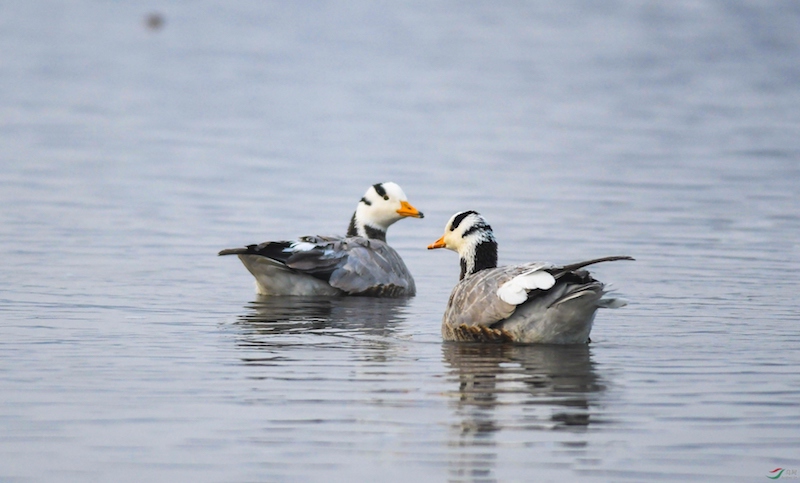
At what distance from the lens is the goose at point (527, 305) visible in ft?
37.3

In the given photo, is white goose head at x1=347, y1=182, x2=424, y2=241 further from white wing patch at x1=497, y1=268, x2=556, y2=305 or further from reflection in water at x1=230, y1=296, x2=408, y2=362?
white wing patch at x1=497, y1=268, x2=556, y2=305

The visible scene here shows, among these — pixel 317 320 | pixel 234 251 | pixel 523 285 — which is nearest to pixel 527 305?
pixel 523 285

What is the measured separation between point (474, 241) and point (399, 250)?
555 centimetres

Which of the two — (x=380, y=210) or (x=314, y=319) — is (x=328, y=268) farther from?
(x=380, y=210)

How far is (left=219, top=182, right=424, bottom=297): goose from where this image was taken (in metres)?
15.1

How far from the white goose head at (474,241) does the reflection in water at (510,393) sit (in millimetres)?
1575

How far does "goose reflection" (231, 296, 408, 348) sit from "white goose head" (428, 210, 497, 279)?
3.11 ft

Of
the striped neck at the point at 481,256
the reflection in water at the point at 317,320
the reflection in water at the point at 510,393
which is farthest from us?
the striped neck at the point at 481,256

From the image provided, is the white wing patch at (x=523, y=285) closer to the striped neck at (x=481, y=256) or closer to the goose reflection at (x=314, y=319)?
the goose reflection at (x=314, y=319)

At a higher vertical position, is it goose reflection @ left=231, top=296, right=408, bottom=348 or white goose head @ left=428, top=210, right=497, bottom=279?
white goose head @ left=428, top=210, right=497, bottom=279

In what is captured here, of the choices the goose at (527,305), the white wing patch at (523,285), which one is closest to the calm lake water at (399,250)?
the goose at (527,305)

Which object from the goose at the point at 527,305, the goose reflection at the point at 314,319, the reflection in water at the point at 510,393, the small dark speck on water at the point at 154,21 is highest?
the small dark speck on water at the point at 154,21

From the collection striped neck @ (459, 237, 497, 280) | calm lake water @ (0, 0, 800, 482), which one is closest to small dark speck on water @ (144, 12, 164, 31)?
calm lake water @ (0, 0, 800, 482)

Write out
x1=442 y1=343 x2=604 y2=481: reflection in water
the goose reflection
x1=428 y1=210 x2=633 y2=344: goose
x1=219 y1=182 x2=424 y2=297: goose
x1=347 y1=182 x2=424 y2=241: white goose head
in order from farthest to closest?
x1=347 y1=182 x2=424 y2=241: white goose head → x1=219 y1=182 x2=424 y2=297: goose → the goose reflection → x1=428 y1=210 x2=633 y2=344: goose → x1=442 y1=343 x2=604 y2=481: reflection in water
